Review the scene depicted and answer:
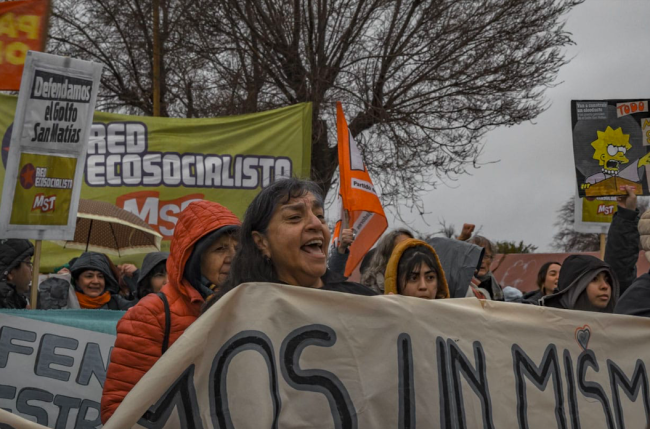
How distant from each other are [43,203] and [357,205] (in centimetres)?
204

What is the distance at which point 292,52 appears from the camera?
12.3 metres

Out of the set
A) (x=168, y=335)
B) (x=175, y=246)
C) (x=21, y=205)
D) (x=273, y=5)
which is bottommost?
(x=168, y=335)

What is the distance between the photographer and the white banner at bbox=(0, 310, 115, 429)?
4.43m

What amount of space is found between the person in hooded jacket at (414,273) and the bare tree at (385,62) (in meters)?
Answer: 7.91

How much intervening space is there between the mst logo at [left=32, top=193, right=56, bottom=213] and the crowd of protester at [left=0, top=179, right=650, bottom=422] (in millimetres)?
343

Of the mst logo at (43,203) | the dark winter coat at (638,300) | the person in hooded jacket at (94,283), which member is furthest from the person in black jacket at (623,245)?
the mst logo at (43,203)

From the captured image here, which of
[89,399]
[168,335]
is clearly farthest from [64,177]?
[168,335]

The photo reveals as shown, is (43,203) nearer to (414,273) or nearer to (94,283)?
(94,283)

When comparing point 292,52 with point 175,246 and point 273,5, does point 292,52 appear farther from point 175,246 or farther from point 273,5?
point 175,246

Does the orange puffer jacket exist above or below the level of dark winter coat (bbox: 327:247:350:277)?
below

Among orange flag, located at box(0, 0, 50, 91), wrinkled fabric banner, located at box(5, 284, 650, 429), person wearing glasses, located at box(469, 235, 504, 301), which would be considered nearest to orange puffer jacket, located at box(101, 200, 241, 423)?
wrinkled fabric banner, located at box(5, 284, 650, 429)

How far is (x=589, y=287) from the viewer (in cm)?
480

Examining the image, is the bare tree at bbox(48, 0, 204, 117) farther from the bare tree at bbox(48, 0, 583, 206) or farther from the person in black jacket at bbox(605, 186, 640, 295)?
the person in black jacket at bbox(605, 186, 640, 295)

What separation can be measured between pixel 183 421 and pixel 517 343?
1.26 meters
